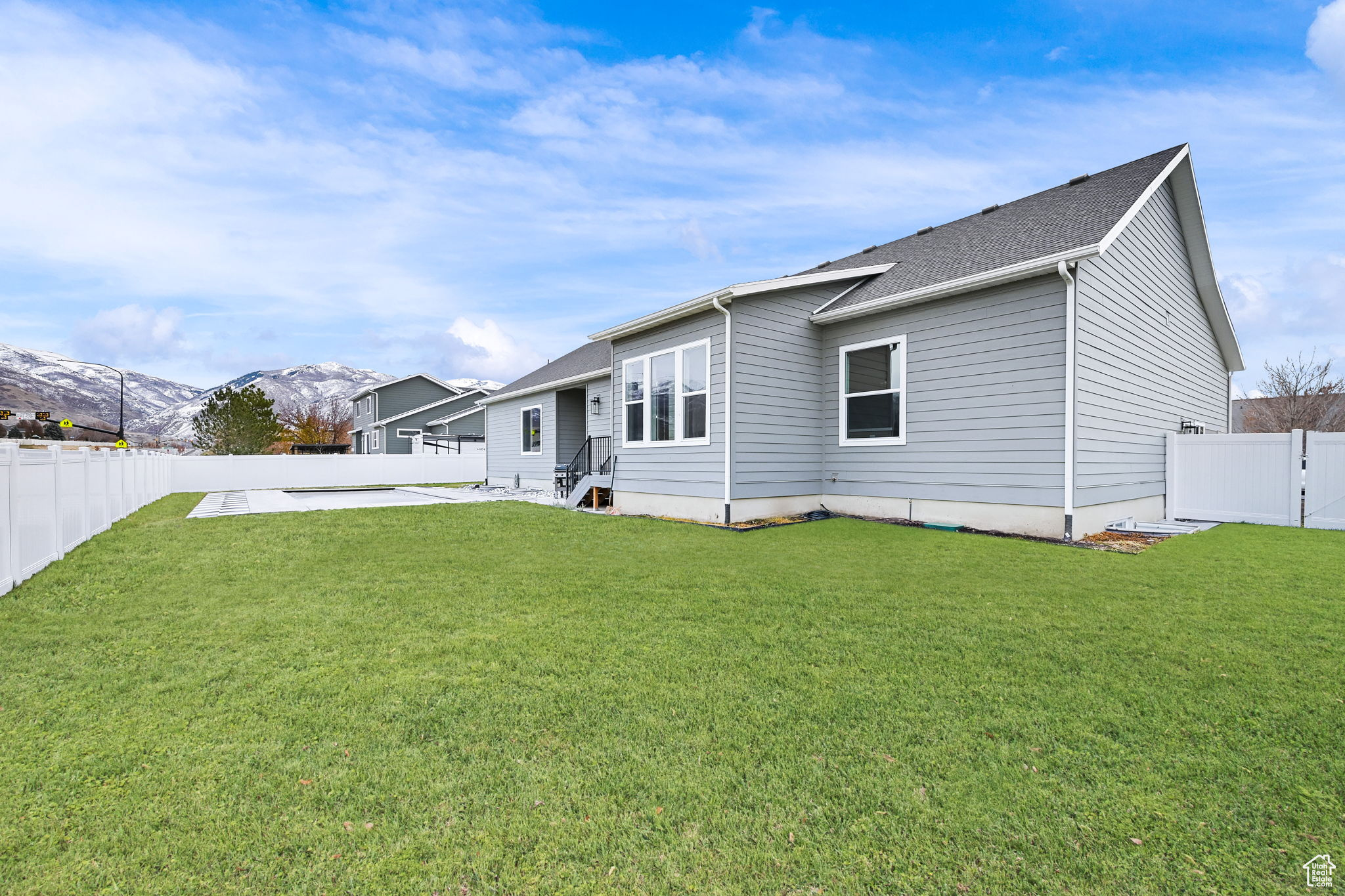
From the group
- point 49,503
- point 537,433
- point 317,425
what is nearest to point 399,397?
point 537,433

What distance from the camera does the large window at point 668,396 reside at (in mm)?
9141

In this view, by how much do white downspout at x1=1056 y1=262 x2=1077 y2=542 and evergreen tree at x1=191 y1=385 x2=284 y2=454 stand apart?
34.3 meters

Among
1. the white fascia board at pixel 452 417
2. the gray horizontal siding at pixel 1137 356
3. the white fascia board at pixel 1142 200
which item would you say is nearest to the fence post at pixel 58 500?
the gray horizontal siding at pixel 1137 356

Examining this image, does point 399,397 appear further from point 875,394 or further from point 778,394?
point 875,394

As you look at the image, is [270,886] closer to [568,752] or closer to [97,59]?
[568,752]

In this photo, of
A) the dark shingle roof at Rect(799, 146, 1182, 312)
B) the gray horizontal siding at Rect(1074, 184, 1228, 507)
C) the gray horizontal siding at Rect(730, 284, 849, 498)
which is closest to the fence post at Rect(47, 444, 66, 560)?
the gray horizontal siding at Rect(730, 284, 849, 498)

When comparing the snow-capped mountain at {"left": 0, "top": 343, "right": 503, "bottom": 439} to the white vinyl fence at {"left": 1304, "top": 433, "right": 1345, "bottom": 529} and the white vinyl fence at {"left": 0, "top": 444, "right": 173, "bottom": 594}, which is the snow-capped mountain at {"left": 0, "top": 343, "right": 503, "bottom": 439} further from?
the white vinyl fence at {"left": 1304, "top": 433, "right": 1345, "bottom": 529}

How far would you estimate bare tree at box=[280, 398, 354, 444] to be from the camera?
4394cm

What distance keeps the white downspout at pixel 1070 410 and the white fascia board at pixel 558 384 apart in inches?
303

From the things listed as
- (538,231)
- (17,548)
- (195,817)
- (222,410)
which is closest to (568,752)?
(195,817)

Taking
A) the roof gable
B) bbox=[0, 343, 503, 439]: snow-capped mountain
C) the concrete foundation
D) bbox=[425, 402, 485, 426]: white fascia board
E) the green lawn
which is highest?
bbox=[0, 343, 503, 439]: snow-capped mountain

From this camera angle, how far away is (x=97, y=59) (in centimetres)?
923

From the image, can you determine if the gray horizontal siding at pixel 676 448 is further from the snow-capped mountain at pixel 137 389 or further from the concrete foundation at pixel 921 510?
the snow-capped mountain at pixel 137 389

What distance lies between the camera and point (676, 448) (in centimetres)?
962
